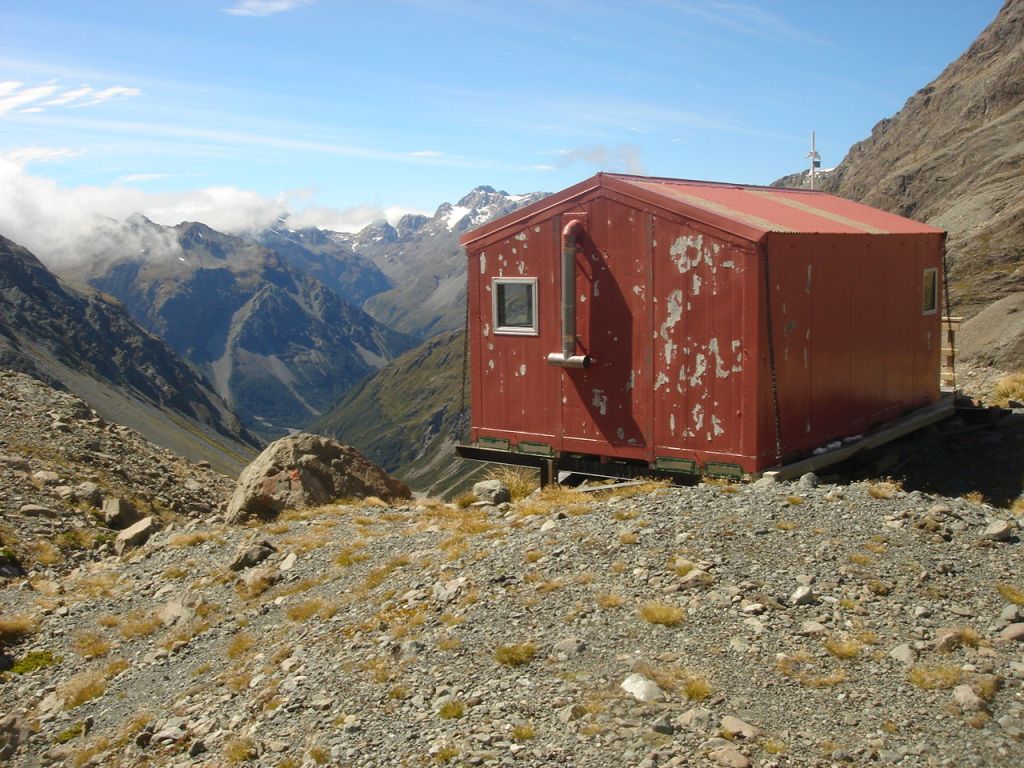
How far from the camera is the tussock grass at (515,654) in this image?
8320 mm

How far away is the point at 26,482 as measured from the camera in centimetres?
1741

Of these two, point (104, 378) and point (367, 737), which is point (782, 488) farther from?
point (104, 378)

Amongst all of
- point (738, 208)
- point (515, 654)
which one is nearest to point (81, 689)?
point (515, 654)

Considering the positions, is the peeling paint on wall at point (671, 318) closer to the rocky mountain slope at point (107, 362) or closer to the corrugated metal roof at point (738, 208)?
the corrugated metal roof at point (738, 208)

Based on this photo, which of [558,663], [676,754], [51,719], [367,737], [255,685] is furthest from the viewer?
[51,719]

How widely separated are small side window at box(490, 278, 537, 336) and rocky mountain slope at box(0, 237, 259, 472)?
216 feet

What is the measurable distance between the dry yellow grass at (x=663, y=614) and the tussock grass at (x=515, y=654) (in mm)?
1134

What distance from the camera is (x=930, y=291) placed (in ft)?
65.6

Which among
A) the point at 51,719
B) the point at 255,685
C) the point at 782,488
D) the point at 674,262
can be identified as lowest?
the point at 51,719

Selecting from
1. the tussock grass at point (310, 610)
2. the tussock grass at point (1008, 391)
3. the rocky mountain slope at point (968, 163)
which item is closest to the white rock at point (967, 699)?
the tussock grass at point (310, 610)

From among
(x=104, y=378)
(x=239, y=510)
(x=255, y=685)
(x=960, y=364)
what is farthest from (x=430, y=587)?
(x=104, y=378)

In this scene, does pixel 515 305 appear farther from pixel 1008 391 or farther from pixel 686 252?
pixel 1008 391

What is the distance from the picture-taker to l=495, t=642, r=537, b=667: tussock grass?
8320 millimetres

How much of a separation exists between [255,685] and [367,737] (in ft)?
6.71
